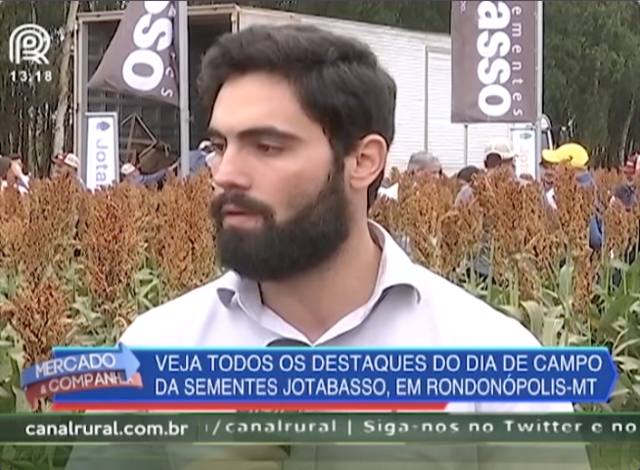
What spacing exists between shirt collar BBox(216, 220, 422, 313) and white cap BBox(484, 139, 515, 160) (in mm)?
276

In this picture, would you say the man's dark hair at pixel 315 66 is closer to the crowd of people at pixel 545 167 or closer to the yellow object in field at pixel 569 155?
the crowd of people at pixel 545 167

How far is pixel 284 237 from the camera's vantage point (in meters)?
2.29

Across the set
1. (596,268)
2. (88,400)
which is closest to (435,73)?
(596,268)

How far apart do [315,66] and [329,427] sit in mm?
752

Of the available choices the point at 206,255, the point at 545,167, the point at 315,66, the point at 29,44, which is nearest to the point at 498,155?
the point at 545,167

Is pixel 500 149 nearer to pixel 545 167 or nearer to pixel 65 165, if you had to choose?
pixel 545 167

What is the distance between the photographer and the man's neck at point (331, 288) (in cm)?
235

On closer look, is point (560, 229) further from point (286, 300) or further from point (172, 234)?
point (172, 234)

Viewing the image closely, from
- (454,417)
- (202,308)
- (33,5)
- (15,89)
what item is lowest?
(454,417)

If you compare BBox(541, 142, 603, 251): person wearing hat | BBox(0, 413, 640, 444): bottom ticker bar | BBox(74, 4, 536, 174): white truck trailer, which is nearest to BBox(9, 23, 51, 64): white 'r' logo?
BBox(74, 4, 536, 174): white truck trailer

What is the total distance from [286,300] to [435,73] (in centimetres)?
58

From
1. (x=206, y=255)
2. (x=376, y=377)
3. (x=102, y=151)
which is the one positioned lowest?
(x=376, y=377)

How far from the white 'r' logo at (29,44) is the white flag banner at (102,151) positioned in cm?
16

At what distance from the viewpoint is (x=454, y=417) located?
2.29 meters
